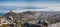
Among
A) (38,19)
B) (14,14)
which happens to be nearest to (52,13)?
(38,19)

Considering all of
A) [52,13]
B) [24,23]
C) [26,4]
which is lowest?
[24,23]

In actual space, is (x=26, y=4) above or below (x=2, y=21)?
above

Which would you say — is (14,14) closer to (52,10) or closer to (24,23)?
(24,23)

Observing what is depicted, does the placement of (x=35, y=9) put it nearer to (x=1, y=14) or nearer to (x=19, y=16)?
(x=19, y=16)

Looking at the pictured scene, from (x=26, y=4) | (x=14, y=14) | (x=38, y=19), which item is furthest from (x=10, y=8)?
(x=38, y=19)

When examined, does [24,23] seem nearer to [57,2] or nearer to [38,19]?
[38,19]

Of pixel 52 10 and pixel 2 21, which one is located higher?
pixel 52 10

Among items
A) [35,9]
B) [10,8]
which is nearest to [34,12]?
[35,9]
